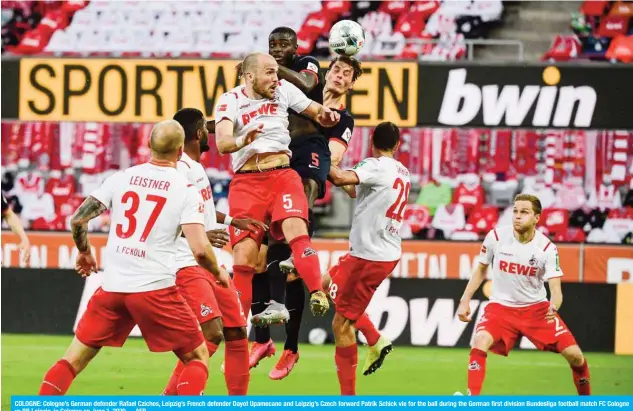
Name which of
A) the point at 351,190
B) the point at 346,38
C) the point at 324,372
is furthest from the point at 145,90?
the point at 346,38

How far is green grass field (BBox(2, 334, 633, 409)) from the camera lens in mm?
10117

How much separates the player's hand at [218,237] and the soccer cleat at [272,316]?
806 mm

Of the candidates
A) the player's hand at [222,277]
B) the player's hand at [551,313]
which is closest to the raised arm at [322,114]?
the player's hand at [222,277]

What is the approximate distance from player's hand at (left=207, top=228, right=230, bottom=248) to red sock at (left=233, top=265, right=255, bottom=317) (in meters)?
0.67

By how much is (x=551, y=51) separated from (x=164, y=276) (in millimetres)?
12101

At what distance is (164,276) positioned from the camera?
21.8 ft

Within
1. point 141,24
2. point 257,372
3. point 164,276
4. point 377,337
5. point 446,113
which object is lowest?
point 257,372

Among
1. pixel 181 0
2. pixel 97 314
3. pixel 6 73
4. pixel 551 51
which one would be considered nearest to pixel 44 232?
pixel 6 73

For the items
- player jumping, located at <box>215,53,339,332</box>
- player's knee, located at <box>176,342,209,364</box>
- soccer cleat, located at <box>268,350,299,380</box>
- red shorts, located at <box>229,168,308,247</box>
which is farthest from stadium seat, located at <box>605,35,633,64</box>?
player's knee, located at <box>176,342,209,364</box>

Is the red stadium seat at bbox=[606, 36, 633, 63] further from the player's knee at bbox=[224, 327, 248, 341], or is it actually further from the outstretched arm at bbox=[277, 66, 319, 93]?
the player's knee at bbox=[224, 327, 248, 341]

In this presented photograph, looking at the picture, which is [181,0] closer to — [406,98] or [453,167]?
[453,167]

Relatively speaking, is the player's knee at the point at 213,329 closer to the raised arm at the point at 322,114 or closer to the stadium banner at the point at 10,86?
the raised arm at the point at 322,114

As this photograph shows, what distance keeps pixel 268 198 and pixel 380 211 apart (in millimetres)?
1064

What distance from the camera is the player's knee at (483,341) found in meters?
8.80
